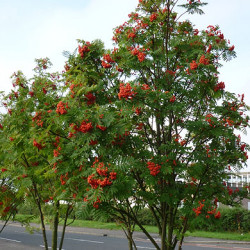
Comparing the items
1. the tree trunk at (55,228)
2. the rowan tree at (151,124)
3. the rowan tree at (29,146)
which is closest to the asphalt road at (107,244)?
the tree trunk at (55,228)

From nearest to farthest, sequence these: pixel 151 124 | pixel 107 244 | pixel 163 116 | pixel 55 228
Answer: pixel 163 116
pixel 151 124
pixel 55 228
pixel 107 244

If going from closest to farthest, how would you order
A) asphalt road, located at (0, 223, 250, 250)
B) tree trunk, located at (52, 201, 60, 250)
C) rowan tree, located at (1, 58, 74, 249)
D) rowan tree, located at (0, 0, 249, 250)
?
rowan tree, located at (0, 0, 249, 250) < rowan tree, located at (1, 58, 74, 249) < tree trunk, located at (52, 201, 60, 250) < asphalt road, located at (0, 223, 250, 250)

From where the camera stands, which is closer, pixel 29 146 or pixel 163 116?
pixel 163 116

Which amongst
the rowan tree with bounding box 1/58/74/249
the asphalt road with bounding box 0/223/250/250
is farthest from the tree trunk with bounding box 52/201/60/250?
the asphalt road with bounding box 0/223/250/250

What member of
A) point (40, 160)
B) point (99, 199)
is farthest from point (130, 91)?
point (40, 160)

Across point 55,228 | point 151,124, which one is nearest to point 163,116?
point 151,124

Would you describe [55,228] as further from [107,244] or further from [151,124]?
[107,244]

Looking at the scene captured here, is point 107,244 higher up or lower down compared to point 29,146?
lower down

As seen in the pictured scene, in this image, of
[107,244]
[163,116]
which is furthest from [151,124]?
[107,244]

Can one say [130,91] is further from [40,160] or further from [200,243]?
[200,243]

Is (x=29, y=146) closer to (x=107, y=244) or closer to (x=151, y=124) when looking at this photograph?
(x=151, y=124)

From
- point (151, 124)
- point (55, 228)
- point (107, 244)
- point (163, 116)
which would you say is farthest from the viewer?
point (107, 244)

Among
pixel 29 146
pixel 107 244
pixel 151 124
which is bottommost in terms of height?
pixel 107 244

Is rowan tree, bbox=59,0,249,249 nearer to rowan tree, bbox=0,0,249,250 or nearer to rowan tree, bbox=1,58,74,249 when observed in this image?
rowan tree, bbox=0,0,249,250
